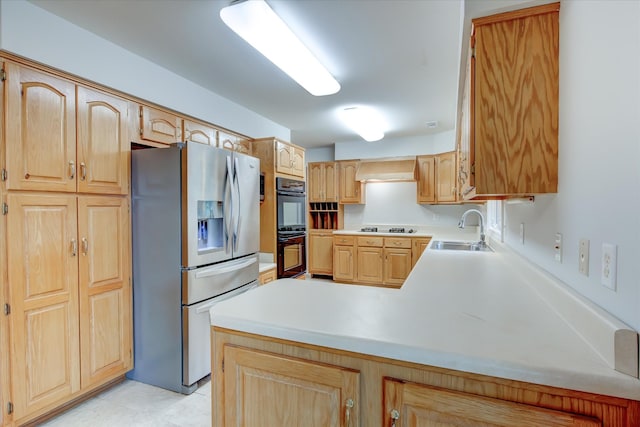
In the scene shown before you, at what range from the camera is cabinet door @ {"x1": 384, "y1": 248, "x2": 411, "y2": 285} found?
473 cm

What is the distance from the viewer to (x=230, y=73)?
2.68m

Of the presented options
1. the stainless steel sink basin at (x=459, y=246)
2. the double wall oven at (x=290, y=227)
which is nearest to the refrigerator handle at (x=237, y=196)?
the double wall oven at (x=290, y=227)

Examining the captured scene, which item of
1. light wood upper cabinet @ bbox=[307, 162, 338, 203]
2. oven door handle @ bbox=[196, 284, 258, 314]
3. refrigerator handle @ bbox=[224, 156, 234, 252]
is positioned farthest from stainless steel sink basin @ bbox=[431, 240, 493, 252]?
light wood upper cabinet @ bbox=[307, 162, 338, 203]

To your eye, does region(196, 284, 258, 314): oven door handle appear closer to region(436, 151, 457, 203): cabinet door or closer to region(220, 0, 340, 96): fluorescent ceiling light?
region(220, 0, 340, 96): fluorescent ceiling light

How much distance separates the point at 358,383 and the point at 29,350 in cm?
198

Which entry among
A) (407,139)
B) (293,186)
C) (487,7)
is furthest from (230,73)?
(407,139)

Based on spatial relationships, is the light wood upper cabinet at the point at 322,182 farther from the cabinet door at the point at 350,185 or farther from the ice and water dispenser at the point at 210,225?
the ice and water dispenser at the point at 210,225

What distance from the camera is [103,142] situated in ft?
6.96

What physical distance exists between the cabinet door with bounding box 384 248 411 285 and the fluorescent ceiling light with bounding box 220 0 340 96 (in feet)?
10.1

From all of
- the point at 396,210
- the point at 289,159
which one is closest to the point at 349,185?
the point at 396,210

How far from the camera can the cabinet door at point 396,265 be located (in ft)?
15.5

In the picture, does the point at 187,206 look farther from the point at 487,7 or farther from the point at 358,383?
the point at 487,7

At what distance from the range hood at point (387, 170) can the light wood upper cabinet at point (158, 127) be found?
10.7ft

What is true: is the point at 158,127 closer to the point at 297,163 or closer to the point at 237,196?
the point at 237,196
